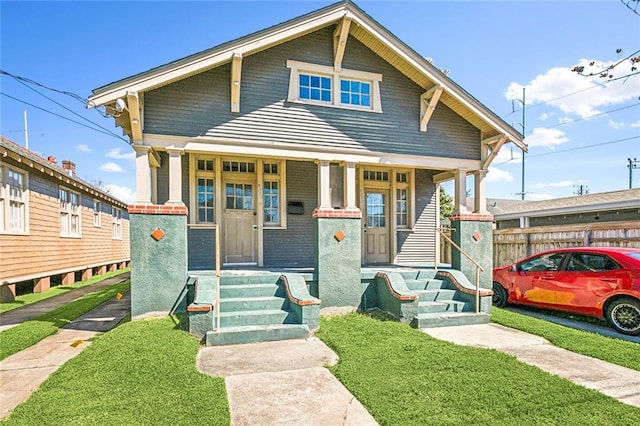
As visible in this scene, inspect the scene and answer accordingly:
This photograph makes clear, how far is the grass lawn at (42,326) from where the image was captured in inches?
189

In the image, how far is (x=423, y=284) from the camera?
6859mm

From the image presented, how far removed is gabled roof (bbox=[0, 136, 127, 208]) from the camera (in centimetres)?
763

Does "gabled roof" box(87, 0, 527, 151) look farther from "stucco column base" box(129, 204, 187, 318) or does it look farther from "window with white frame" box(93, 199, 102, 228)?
"window with white frame" box(93, 199, 102, 228)

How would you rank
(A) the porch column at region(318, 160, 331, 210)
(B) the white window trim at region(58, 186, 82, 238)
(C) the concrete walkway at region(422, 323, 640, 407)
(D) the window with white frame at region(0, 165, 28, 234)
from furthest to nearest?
(B) the white window trim at region(58, 186, 82, 238) < (D) the window with white frame at region(0, 165, 28, 234) < (A) the porch column at region(318, 160, 331, 210) < (C) the concrete walkway at region(422, 323, 640, 407)

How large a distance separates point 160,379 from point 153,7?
348 inches

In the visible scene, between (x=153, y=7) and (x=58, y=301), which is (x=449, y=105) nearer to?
(x=153, y=7)

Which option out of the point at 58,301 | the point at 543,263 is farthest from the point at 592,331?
the point at 58,301

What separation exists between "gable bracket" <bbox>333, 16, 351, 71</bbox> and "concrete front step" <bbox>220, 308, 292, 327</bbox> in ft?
16.2

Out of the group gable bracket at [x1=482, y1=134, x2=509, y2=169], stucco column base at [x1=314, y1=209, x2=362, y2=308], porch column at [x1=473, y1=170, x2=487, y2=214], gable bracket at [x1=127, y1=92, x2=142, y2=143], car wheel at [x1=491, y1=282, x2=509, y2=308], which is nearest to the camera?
gable bracket at [x1=127, y1=92, x2=142, y2=143]

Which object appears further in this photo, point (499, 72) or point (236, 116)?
point (499, 72)

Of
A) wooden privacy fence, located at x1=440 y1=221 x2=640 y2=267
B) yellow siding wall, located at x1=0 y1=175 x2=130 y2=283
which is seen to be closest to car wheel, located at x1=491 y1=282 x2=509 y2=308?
wooden privacy fence, located at x1=440 y1=221 x2=640 y2=267

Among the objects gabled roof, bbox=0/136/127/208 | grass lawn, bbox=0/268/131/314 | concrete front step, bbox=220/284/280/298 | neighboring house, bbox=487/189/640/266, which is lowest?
grass lawn, bbox=0/268/131/314

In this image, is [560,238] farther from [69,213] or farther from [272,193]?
[69,213]

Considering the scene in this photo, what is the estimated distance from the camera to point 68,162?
13781 mm
